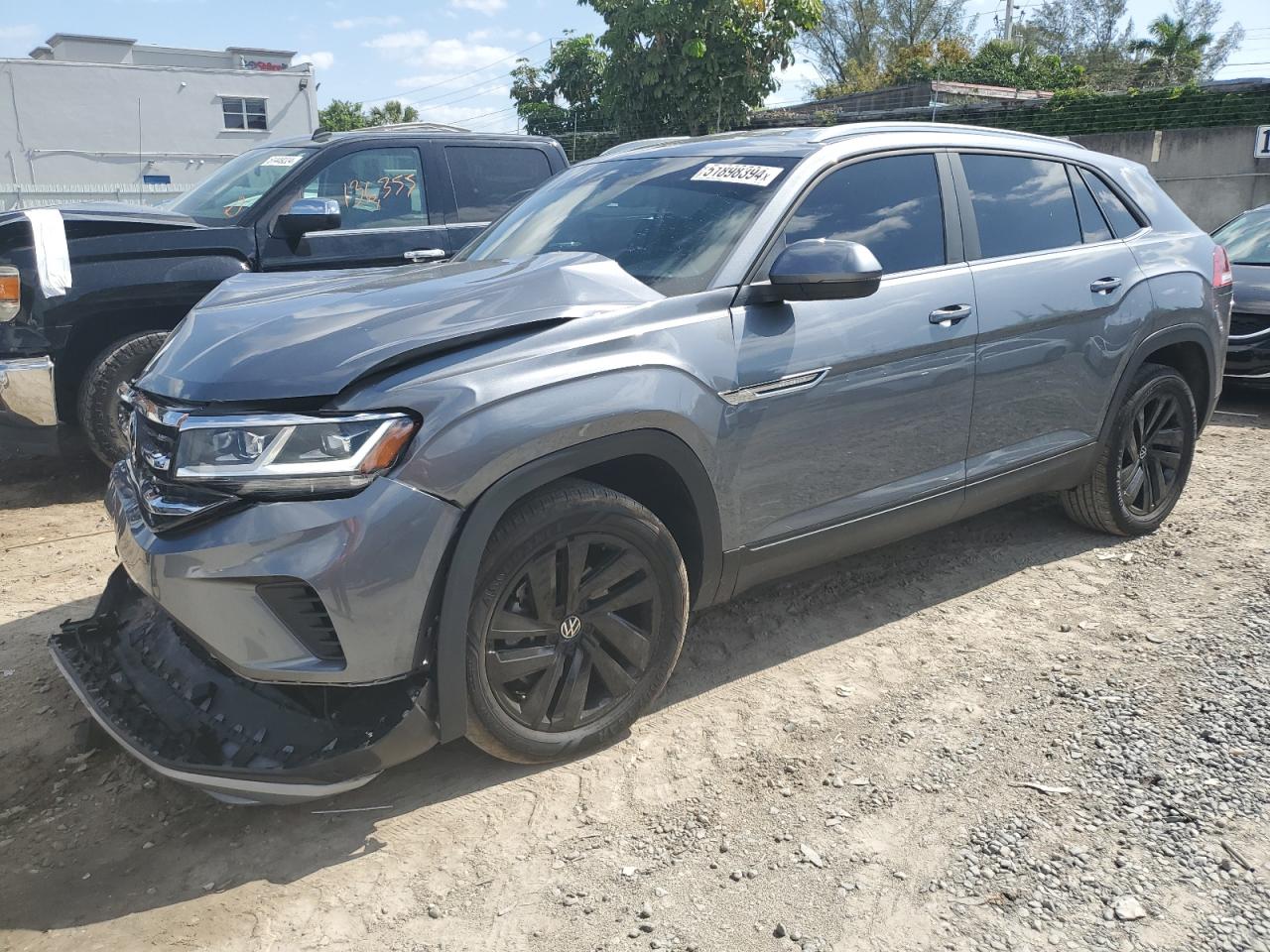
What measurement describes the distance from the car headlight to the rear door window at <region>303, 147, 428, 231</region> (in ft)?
13.2

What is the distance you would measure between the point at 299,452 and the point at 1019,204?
3127mm

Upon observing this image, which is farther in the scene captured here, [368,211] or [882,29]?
[882,29]

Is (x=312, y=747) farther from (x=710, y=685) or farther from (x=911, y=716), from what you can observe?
(x=911, y=716)

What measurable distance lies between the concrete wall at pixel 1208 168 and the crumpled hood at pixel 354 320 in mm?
13575

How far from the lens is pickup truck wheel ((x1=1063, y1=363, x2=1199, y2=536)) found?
15.0 ft

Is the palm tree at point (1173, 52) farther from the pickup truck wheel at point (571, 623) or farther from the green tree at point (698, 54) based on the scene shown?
the pickup truck wheel at point (571, 623)

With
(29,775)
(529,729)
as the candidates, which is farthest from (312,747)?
(29,775)

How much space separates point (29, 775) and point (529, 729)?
5.00 ft

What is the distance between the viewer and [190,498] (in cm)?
260

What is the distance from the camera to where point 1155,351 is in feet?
15.3

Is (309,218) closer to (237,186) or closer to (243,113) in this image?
(237,186)

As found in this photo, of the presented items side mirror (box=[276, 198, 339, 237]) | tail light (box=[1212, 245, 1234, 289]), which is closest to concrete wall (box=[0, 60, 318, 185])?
side mirror (box=[276, 198, 339, 237])

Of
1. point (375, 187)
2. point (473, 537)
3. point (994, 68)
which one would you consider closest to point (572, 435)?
point (473, 537)

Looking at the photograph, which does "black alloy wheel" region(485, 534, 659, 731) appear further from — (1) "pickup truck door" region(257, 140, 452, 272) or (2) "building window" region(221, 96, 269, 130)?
(2) "building window" region(221, 96, 269, 130)
